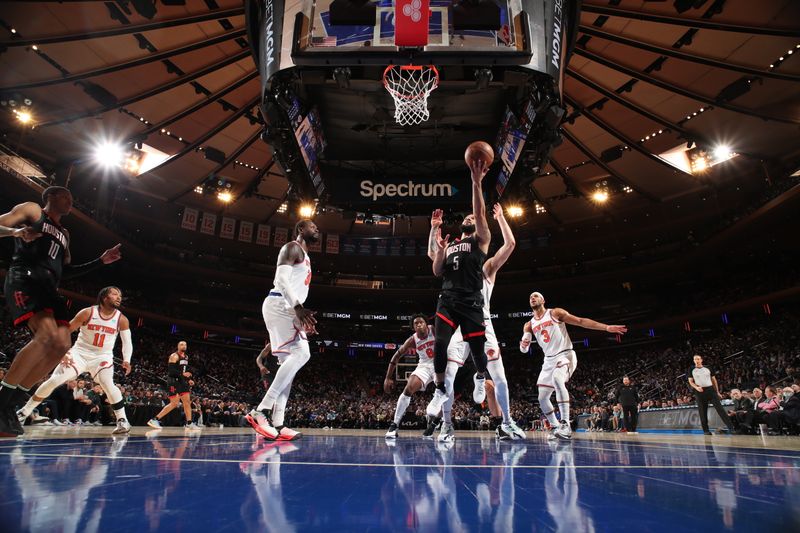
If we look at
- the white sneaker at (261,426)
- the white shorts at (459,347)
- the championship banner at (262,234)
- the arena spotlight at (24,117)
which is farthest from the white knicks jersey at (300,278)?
the championship banner at (262,234)

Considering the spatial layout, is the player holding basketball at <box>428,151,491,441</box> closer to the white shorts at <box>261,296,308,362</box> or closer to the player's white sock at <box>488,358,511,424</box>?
the player's white sock at <box>488,358,511,424</box>

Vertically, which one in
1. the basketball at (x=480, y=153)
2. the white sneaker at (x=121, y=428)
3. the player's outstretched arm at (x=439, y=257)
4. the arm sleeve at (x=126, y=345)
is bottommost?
the white sneaker at (x=121, y=428)

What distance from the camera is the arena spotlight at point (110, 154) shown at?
17234mm

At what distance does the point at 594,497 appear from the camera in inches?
61.0

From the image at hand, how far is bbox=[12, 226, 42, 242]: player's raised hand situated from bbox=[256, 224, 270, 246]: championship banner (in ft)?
78.8

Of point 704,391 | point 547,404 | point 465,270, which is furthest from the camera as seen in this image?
point 704,391

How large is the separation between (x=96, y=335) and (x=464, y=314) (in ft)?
18.3

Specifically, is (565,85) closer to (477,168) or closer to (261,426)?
(477,168)

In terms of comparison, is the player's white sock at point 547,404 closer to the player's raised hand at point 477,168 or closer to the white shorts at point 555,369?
the white shorts at point 555,369

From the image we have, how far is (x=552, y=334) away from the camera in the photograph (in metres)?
7.20

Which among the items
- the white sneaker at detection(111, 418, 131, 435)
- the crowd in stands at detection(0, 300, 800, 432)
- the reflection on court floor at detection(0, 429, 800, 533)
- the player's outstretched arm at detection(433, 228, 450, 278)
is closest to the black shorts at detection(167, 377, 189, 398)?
the crowd in stands at detection(0, 300, 800, 432)

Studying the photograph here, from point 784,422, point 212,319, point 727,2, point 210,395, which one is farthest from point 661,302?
point 212,319

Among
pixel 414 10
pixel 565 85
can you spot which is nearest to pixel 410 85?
pixel 414 10

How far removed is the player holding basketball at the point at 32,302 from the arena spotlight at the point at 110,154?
51.1ft
